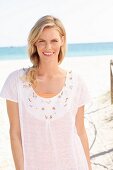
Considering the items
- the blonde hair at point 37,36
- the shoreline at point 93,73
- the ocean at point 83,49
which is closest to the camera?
the blonde hair at point 37,36

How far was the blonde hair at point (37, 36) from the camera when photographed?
1591 millimetres

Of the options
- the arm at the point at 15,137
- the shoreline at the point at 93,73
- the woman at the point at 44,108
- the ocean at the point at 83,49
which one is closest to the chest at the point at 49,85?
the woman at the point at 44,108

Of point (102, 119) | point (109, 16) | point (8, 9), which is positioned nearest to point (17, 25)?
point (8, 9)

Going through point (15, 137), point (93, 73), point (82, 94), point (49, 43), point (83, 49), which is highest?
point (83, 49)

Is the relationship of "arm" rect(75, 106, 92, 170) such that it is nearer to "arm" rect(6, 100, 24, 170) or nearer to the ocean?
"arm" rect(6, 100, 24, 170)

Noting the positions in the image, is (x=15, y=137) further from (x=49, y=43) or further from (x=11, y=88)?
(x=49, y=43)

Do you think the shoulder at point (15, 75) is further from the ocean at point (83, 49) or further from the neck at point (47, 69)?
the ocean at point (83, 49)

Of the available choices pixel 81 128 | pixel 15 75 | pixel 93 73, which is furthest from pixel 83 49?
pixel 15 75

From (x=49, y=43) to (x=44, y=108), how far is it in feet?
0.87

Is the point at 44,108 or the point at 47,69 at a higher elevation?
the point at 47,69

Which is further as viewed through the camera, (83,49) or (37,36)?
(83,49)

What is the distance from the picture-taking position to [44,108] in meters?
1.64

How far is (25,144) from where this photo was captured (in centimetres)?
166

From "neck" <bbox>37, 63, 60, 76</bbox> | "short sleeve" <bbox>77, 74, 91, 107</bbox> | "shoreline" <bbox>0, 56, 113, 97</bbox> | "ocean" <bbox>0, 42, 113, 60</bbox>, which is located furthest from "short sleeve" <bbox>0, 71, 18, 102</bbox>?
"ocean" <bbox>0, 42, 113, 60</bbox>
